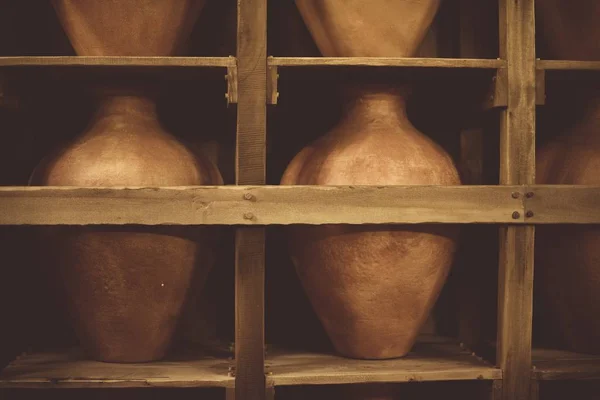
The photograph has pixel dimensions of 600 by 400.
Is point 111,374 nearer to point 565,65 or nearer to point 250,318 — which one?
point 250,318

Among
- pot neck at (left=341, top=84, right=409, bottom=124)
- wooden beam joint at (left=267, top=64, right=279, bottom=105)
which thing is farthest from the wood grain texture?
pot neck at (left=341, top=84, right=409, bottom=124)

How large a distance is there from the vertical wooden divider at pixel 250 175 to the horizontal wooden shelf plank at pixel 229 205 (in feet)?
0.18

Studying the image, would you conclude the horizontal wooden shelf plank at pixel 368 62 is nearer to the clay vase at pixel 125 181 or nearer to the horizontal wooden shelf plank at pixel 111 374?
the clay vase at pixel 125 181

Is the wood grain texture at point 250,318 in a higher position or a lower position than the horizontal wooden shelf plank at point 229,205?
lower

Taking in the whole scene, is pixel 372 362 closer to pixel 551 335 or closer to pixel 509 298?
pixel 509 298

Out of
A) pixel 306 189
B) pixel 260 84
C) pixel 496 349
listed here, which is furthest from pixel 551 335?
pixel 260 84

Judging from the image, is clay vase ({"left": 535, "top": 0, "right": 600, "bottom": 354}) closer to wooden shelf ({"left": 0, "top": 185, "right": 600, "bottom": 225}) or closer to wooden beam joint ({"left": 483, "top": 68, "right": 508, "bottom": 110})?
wooden shelf ({"left": 0, "top": 185, "right": 600, "bottom": 225})

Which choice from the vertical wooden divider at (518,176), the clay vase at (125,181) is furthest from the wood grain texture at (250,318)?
the vertical wooden divider at (518,176)

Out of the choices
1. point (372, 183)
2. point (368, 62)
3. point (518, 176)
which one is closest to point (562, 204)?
point (518, 176)

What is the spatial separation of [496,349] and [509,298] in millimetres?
167

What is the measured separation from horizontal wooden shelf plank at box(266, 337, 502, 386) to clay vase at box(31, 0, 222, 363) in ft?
1.04

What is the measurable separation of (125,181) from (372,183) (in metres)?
0.58

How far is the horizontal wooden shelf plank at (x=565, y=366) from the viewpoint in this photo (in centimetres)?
172

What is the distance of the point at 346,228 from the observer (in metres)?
1.72
